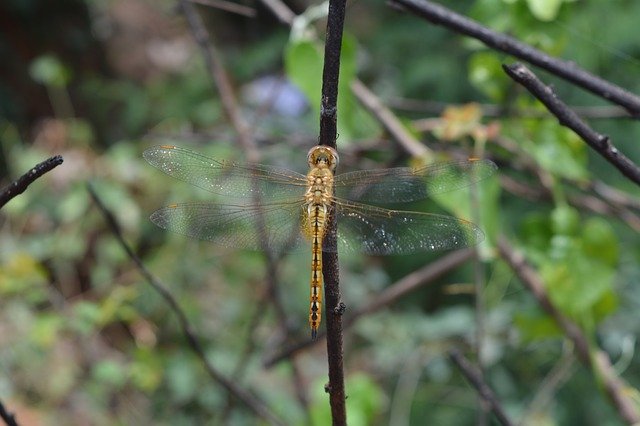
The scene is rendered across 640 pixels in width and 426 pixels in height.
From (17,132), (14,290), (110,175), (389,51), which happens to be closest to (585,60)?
(389,51)

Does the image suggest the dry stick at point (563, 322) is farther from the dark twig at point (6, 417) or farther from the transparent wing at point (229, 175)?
the dark twig at point (6, 417)

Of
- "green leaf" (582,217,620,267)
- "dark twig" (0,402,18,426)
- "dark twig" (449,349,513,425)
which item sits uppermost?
"green leaf" (582,217,620,267)

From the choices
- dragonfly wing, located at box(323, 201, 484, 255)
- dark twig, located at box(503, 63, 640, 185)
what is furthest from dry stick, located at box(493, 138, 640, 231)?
dark twig, located at box(503, 63, 640, 185)

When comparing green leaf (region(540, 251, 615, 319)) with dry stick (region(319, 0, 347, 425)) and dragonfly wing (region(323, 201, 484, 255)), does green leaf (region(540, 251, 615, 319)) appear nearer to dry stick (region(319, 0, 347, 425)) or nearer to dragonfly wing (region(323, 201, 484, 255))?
dragonfly wing (region(323, 201, 484, 255))

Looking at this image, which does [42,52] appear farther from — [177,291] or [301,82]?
[301,82]

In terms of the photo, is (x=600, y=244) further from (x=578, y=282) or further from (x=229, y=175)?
(x=229, y=175)
